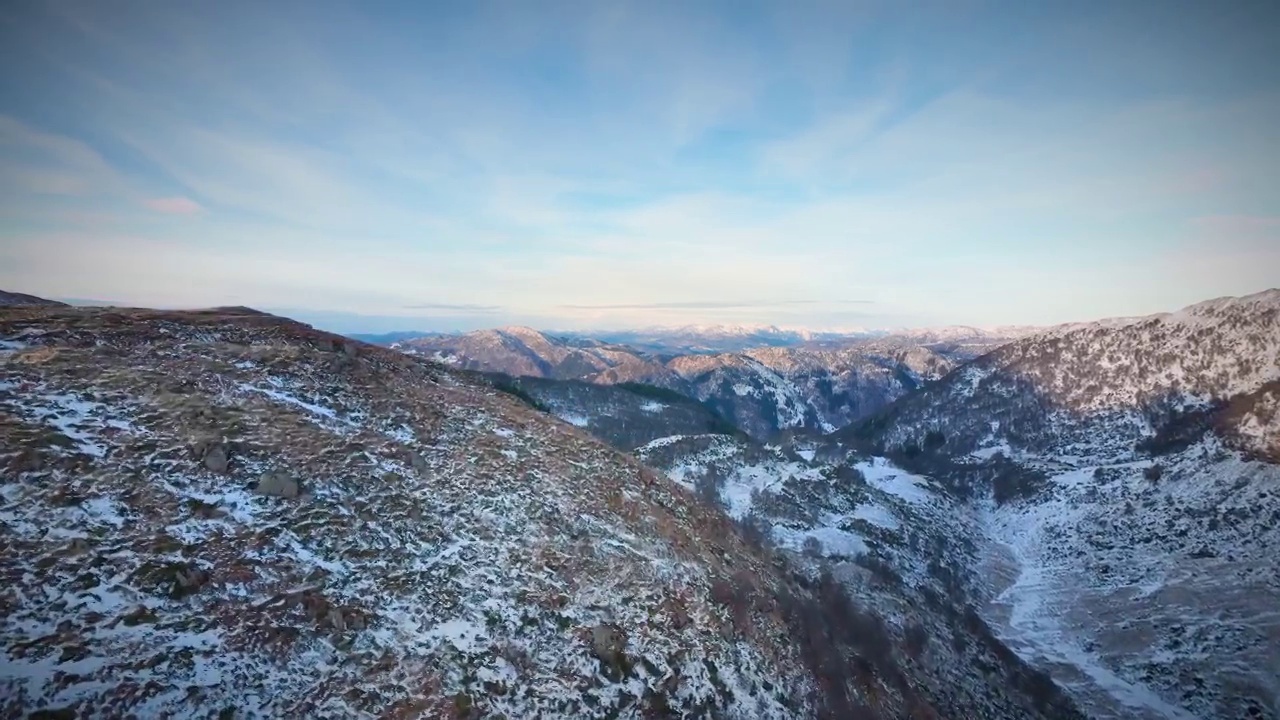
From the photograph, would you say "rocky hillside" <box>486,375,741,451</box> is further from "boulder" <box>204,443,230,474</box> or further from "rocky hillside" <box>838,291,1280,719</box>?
"boulder" <box>204,443,230,474</box>

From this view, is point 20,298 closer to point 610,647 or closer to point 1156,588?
point 610,647

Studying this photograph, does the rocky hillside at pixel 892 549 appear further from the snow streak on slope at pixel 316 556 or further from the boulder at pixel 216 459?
the boulder at pixel 216 459

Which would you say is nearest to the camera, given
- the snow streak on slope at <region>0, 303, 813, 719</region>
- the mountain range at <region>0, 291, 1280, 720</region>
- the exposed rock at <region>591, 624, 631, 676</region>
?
the snow streak on slope at <region>0, 303, 813, 719</region>

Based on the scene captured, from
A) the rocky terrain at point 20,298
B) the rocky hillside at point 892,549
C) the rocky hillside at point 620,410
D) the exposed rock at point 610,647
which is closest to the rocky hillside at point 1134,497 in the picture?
the rocky hillside at point 892,549

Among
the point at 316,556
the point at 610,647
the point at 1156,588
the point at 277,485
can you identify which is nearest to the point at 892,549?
the point at 1156,588

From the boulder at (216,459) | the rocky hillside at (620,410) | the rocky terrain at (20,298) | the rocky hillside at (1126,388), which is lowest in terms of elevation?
the rocky hillside at (620,410)

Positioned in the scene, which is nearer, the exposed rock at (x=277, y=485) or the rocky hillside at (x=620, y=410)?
the exposed rock at (x=277, y=485)

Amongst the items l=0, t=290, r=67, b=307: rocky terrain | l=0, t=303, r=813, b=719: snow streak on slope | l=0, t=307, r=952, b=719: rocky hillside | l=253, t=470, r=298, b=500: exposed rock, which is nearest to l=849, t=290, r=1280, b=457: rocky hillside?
l=0, t=307, r=952, b=719: rocky hillside
